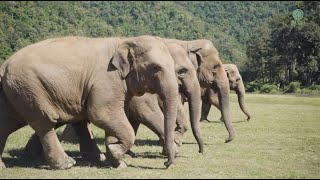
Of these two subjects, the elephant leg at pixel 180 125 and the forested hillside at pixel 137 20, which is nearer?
the elephant leg at pixel 180 125

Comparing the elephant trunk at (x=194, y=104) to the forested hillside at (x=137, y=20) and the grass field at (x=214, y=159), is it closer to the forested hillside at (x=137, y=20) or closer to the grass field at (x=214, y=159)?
the grass field at (x=214, y=159)

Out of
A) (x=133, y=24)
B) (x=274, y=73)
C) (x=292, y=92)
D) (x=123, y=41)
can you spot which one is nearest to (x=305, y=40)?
(x=292, y=92)

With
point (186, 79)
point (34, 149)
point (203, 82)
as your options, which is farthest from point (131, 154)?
point (203, 82)

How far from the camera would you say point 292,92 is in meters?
58.7

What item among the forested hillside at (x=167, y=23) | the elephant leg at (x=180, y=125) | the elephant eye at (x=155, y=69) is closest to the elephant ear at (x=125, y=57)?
the elephant eye at (x=155, y=69)

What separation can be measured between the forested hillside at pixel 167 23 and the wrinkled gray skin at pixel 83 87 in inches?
1852

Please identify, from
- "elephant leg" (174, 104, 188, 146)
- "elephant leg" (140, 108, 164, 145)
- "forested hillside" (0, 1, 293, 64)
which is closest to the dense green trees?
"forested hillside" (0, 1, 293, 64)

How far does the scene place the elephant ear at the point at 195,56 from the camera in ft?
40.8

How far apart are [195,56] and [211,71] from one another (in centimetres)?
118

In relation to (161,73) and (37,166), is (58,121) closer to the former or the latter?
(37,166)

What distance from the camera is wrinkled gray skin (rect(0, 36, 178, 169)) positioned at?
8969 mm

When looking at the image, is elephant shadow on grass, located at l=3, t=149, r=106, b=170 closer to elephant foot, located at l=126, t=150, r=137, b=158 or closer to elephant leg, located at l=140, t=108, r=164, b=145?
elephant foot, located at l=126, t=150, r=137, b=158

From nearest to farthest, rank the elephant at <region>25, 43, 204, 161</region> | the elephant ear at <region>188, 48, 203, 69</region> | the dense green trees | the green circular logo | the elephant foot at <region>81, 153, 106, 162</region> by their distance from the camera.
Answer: the elephant foot at <region>81, 153, 106, 162</region> < the elephant at <region>25, 43, 204, 161</region> < the elephant ear at <region>188, 48, 203, 69</region> < the dense green trees < the green circular logo

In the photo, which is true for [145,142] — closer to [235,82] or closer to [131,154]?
[131,154]
